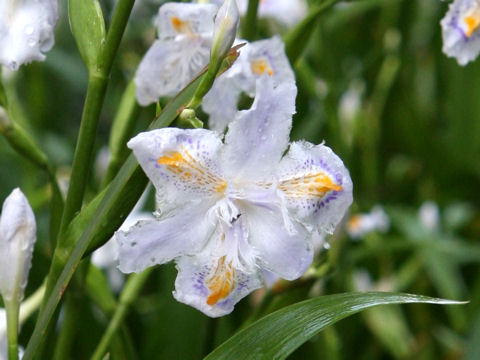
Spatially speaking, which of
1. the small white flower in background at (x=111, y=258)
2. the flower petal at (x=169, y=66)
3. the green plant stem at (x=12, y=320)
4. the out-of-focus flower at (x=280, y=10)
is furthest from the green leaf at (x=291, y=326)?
the out-of-focus flower at (x=280, y=10)

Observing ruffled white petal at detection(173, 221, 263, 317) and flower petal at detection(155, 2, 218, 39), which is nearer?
ruffled white petal at detection(173, 221, 263, 317)

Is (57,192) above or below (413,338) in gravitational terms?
above

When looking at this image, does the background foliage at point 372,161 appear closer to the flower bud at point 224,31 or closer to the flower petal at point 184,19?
the flower petal at point 184,19

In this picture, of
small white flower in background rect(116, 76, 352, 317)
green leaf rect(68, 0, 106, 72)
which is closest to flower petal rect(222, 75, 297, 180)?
small white flower in background rect(116, 76, 352, 317)

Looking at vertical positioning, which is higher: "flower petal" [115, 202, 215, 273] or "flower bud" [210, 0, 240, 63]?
"flower bud" [210, 0, 240, 63]

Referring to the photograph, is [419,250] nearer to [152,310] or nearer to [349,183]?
[152,310]

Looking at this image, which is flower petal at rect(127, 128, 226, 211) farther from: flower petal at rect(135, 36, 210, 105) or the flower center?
the flower center

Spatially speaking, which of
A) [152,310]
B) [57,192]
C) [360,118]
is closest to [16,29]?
[57,192]
